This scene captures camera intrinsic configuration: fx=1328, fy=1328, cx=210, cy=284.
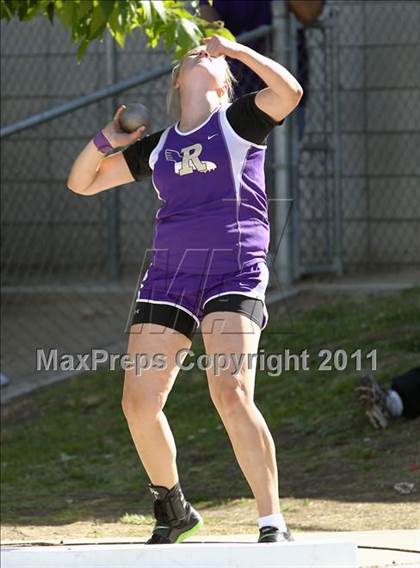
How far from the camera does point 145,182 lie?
1112 centimetres

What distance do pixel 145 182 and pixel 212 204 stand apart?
248 inches

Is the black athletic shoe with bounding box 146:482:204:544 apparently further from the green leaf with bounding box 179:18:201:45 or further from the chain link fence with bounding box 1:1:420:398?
the chain link fence with bounding box 1:1:420:398

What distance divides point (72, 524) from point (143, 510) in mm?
506

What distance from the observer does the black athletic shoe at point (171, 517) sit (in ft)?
16.3

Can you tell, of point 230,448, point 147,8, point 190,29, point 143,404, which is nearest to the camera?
point 143,404

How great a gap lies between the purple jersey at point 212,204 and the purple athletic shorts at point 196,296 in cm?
3

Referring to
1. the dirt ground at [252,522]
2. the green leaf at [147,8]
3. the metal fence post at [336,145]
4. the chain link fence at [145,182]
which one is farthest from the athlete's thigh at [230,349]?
the metal fence post at [336,145]

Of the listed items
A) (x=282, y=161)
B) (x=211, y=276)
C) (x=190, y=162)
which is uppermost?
(x=282, y=161)

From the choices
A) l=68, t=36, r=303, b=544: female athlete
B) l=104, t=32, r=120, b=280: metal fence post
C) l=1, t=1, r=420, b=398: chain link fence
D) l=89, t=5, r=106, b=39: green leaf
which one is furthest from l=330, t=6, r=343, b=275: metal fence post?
l=68, t=36, r=303, b=544: female athlete

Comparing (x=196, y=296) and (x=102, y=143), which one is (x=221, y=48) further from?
(x=196, y=296)

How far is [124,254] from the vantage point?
1122cm

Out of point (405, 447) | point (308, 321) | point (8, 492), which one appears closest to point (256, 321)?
point (405, 447)

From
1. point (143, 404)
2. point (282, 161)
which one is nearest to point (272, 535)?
point (143, 404)

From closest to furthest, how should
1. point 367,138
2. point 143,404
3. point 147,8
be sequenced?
point 143,404
point 147,8
point 367,138
